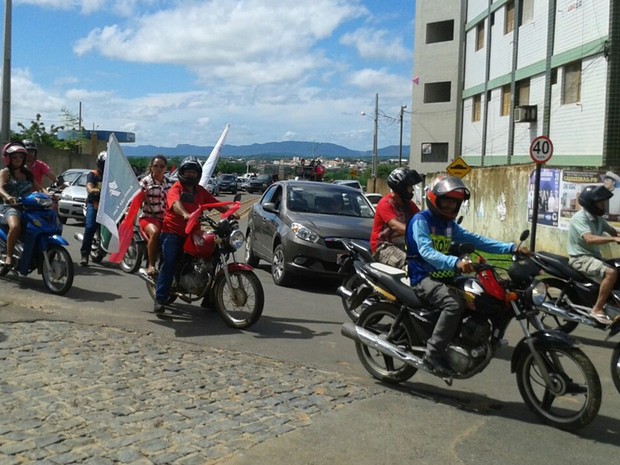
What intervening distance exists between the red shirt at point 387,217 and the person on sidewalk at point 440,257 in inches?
70.0

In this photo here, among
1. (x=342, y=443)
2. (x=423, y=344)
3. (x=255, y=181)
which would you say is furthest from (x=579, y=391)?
(x=255, y=181)

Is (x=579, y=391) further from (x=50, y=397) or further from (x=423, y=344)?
(x=50, y=397)

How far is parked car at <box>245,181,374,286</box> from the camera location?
412 inches

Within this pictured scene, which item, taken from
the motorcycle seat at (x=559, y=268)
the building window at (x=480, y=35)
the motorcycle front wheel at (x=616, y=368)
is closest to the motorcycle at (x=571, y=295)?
the motorcycle seat at (x=559, y=268)

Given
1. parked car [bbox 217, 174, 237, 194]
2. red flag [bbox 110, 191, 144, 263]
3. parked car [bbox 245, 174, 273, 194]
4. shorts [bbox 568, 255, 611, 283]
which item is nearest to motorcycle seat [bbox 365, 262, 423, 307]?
shorts [bbox 568, 255, 611, 283]

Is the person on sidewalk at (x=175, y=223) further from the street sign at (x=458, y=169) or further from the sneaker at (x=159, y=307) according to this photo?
the street sign at (x=458, y=169)

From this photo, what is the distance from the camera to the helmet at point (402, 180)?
751 centimetres

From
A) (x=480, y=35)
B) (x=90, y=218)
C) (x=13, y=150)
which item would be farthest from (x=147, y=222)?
(x=480, y=35)

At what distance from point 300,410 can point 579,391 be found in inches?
77.3

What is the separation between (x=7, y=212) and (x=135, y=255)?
93.1 inches

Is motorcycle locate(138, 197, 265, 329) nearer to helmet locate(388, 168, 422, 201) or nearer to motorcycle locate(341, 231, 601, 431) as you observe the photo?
helmet locate(388, 168, 422, 201)

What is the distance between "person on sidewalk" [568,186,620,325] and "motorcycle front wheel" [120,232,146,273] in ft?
20.8

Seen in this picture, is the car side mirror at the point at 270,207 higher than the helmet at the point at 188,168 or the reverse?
the reverse

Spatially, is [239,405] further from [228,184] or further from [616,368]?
[228,184]
